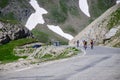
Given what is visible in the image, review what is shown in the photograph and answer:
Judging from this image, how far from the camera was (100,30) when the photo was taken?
108 metres

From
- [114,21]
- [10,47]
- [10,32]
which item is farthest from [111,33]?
[10,32]

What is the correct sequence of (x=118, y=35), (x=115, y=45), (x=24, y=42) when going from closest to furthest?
(x=115, y=45) → (x=118, y=35) → (x=24, y=42)

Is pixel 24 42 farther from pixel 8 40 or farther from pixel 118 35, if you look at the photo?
pixel 118 35

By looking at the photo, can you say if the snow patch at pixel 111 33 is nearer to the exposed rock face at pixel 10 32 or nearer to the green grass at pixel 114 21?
the green grass at pixel 114 21

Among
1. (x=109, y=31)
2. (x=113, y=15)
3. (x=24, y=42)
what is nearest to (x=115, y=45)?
(x=109, y=31)

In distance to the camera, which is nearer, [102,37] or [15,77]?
[15,77]

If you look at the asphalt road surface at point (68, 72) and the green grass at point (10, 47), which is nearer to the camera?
the asphalt road surface at point (68, 72)

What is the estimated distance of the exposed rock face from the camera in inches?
6467

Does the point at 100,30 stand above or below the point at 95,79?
above

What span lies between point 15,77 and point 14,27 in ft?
503

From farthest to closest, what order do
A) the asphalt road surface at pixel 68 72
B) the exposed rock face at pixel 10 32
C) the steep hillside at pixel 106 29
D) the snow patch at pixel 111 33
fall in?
the exposed rock face at pixel 10 32, the steep hillside at pixel 106 29, the snow patch at pixel 111 33, the asphalt road surface at pixel 68 72

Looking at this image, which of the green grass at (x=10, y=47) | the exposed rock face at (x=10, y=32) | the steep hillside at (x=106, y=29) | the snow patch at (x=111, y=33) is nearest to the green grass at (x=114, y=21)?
the steep hillside at (x=106, y=29)

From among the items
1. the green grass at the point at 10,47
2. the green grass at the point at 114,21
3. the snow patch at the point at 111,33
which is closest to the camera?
the snow patch at the point at 111,33

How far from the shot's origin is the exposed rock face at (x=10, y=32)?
164250mm
